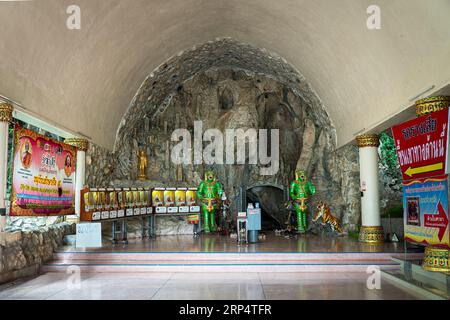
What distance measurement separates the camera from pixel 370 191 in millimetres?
10750

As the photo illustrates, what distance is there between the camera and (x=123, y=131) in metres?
13.7

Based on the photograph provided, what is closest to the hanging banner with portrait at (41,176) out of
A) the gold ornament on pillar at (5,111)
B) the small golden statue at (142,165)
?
the gold ornament on pillar at (5,111)

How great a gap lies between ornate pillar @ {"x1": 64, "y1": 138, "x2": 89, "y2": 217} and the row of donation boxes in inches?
26.4

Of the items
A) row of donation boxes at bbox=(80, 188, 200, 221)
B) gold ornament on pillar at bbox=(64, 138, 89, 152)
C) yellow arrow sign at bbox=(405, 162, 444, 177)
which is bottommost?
row of donation boxes at bbox=(80, 188, 200, 221)

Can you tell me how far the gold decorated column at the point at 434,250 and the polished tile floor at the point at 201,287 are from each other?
2.67 ft

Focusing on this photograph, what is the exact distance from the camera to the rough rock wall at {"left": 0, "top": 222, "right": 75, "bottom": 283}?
684 cm

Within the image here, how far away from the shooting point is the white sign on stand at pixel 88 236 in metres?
8.77

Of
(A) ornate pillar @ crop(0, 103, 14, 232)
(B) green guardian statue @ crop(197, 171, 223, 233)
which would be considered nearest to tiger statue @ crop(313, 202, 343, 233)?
(B) green guardian statue @ crop(197, 171, 223, 233)

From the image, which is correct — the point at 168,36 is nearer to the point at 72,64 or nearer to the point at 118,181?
the point at 72,64

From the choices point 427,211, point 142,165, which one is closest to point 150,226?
point 142,165

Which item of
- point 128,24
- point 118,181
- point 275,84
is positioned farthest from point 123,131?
point 275,84

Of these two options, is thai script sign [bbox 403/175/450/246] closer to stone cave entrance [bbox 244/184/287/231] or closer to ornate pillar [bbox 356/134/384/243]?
ornate pillar [bbox 356/134/384/243]

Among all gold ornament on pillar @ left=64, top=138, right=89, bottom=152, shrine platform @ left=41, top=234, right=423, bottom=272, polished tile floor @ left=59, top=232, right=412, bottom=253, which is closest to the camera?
shrine platform @ left=41, top=234, right=423, bottom=272
